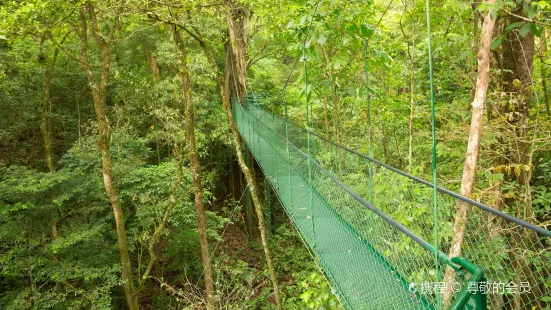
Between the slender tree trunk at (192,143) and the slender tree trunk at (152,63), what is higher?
the slender tree trunk at (152,63)

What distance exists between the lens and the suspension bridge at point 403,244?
42.4 inches

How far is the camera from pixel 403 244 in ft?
4.78

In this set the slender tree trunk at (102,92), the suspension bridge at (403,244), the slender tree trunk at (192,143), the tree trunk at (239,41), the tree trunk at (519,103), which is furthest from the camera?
the tree trunk at (239,41)

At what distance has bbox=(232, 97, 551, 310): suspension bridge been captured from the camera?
1076 millimetres

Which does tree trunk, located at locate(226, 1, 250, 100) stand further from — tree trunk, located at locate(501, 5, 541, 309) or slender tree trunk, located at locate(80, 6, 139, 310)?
tree trunk, located at locate(501, 5, 541, 309)

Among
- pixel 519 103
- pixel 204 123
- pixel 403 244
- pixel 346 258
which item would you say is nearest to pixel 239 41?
pixel 204 123

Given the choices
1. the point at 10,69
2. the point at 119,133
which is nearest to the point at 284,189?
the point at 119,133

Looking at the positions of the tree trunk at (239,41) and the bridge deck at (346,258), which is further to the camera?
the tree trunk at (239,41)

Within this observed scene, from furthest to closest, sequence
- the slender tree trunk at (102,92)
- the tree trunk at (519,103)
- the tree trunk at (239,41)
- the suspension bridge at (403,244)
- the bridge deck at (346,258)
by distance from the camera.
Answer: the tree trunk at (239,41) < the slender tree trunk at (102,92) < the tree trunk at (519,103) < the bridge deck at (346,258) < the suspension bridge at (403,244)

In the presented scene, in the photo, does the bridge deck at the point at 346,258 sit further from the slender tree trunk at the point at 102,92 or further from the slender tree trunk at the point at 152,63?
the slender tree trunk at the point at 152,63

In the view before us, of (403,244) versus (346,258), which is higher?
(403,244)

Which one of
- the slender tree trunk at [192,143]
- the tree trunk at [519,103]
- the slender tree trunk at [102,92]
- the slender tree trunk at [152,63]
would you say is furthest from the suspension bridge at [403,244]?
the slender tree trunk at [152,63]

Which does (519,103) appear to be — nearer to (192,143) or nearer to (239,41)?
(192,143)

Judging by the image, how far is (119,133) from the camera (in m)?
5.43
